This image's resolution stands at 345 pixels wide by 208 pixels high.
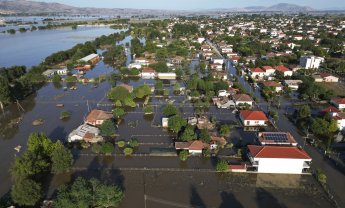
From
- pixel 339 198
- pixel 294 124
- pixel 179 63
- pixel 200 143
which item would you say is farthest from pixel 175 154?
pixel 179 63

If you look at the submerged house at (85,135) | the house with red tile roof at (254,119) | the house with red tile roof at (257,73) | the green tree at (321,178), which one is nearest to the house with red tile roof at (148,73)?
the house with red tile roof at (257,73)

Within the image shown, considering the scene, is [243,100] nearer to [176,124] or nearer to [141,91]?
[176,124]

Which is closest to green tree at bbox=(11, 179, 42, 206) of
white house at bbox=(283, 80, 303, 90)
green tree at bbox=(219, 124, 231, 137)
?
green tree at bbox=(219, 124, 231, 137)

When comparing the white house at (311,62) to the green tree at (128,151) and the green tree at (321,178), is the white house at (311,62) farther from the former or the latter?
the green tree at (128,151)

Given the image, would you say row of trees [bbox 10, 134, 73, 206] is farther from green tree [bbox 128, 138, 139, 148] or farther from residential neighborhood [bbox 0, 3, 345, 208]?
green tree [bbox 128, 138, 139, 148]

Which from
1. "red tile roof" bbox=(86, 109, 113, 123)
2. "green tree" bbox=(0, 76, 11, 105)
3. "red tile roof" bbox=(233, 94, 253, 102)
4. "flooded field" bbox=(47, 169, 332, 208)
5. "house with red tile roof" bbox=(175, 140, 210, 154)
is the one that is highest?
"green tree" bbox=(0, 76, 11, 105)
